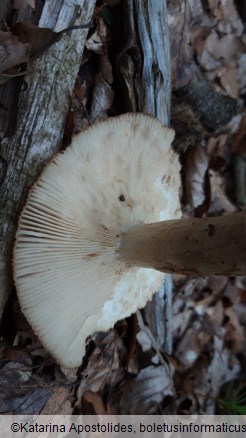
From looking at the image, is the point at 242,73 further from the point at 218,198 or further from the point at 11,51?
the point at 11,51

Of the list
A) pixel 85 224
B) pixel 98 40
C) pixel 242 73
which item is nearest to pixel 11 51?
pixel 98 40

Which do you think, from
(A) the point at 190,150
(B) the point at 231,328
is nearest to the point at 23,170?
(A) the point at 190,150

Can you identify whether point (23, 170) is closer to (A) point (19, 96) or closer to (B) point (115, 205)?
(A) point (19, 96)

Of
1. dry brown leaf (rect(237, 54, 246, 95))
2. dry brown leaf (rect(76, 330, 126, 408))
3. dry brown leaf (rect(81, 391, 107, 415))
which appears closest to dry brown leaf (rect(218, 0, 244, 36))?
dry brown leaf (rect(237, 54, 246, 95))

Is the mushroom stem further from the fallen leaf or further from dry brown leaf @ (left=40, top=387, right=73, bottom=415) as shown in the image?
the fallen leaf

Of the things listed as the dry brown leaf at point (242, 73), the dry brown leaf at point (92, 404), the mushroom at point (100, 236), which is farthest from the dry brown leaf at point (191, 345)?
the dry brown leaf at point (242, 73)

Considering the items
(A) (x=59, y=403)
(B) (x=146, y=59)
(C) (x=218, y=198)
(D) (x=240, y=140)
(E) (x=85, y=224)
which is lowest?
(A) (x=59, y=403)

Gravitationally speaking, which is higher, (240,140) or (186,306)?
(240,140)
